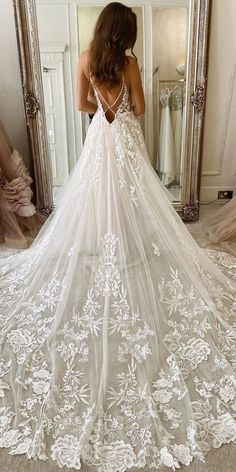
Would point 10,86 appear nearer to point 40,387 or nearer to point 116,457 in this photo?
point 40,387

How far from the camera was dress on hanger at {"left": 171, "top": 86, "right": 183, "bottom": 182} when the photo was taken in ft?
8.19

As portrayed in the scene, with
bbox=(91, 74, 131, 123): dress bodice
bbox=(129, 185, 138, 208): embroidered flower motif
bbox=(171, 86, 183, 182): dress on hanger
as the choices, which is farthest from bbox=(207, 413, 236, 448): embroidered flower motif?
bbox=(171, 86, 183, 182): dress on hanger

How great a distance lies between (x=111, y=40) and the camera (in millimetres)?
1751

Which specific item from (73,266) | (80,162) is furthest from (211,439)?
(80,162)

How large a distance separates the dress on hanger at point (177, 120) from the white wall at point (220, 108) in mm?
285

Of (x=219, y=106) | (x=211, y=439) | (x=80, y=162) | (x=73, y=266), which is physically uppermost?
(x=219, y=106)

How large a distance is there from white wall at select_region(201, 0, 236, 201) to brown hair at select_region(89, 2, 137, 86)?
0.96 metres

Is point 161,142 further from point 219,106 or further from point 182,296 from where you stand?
point 182,296

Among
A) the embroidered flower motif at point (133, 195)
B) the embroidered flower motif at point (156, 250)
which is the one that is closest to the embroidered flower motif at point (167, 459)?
the embroidered flower motif at point (156, 250)

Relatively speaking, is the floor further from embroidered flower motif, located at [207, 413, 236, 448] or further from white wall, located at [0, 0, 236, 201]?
white wall, located at [0, 0, 236, 201]

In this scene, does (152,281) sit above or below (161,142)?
below

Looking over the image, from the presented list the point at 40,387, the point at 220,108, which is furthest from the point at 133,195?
the point at 220,108

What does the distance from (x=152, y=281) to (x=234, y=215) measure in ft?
3.47

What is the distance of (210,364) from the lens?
1457 mm
